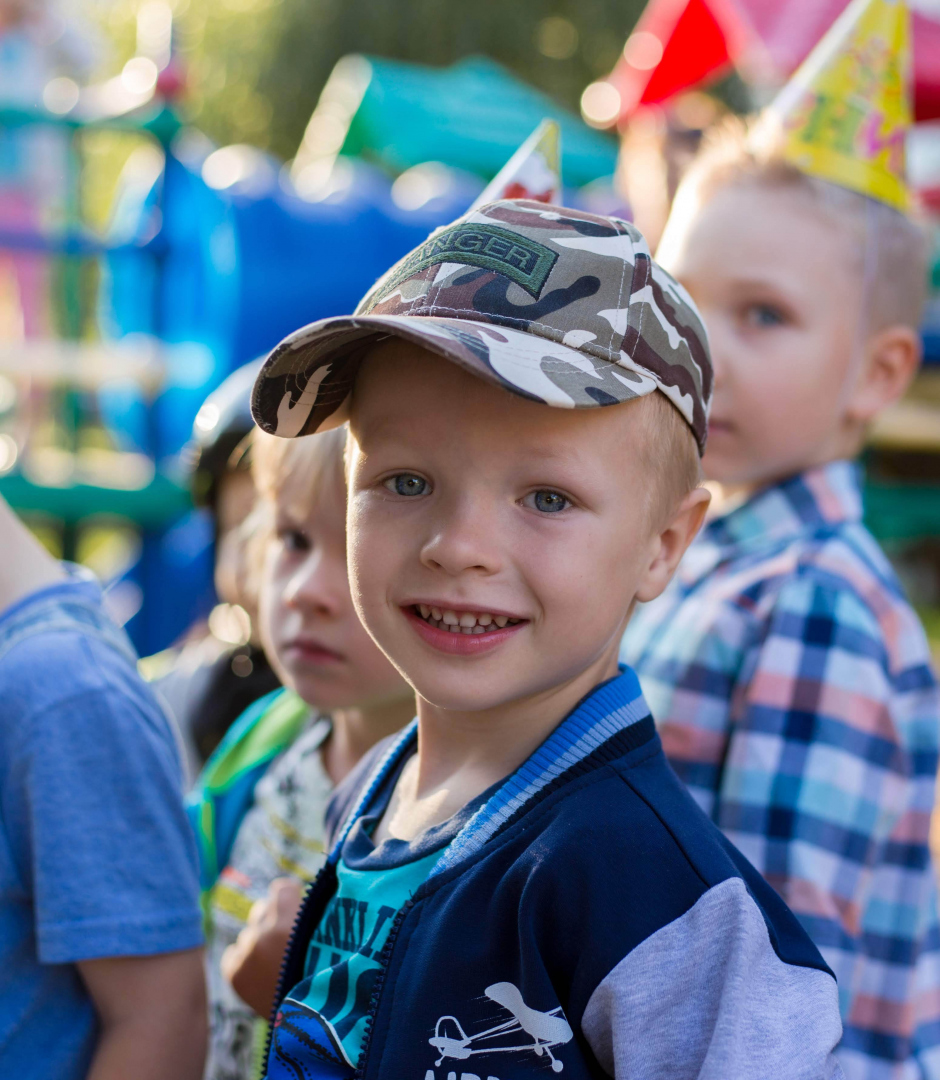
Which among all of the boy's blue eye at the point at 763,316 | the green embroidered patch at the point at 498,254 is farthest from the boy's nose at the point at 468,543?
the boy's blue eye at the point at 763,316

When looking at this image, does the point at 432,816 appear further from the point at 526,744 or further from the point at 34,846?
the point at 34,846

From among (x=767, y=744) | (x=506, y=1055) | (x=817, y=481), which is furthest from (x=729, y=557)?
(x=506, y=1055)

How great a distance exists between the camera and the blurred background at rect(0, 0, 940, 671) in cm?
436

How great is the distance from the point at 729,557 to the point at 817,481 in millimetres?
195

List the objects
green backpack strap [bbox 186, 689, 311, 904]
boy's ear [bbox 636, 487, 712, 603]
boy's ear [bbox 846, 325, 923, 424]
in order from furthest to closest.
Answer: boy's ear [bbox 846, 325, 923, 424] < green backpack strap [bbox 186, 689, 311, 904] < boy's ear [bbox 636, 487, 712, 603]

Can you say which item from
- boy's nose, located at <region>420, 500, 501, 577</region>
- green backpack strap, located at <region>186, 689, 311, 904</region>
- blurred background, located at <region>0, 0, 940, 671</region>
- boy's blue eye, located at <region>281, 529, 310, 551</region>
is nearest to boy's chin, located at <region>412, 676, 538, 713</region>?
boy's nose, located at <region>420, 500, 501, 577</region>

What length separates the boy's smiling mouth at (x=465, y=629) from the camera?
43.5 inches

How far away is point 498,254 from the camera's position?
1110 mm

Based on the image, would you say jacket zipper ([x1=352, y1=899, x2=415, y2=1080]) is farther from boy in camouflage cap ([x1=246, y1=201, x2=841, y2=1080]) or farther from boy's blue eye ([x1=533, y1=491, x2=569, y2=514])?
boy's blue eye ([x1=533, y1=491, x2=569, y2=514])

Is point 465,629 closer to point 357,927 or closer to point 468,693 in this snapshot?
point 468,693

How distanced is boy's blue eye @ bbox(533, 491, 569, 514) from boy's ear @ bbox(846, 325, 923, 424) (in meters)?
1.08

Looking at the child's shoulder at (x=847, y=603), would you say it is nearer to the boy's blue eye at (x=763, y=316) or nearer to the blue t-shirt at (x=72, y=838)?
the boy's blue eye at (x=763, y=316)

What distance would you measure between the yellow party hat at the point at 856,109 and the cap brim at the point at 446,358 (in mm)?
1142

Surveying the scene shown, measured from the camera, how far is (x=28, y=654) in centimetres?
134
